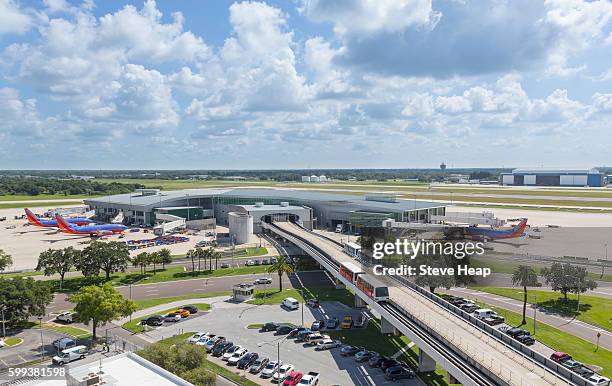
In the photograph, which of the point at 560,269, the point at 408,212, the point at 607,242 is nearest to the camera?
the point at 560,269

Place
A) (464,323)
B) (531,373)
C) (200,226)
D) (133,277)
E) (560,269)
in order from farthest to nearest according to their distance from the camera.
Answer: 1. (200,226)
2. (133,277)
3. (560,269)
4. (464,323)
5. (531,373)

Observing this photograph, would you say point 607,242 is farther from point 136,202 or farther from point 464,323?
point 136,202

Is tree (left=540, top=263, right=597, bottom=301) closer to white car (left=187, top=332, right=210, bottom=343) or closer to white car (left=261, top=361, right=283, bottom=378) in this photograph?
white car (left=261, top=361, right=283, bottom=378)

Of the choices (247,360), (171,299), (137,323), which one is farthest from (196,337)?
(171,299)

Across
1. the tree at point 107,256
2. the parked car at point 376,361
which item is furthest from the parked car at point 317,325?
the tree at point 107,256

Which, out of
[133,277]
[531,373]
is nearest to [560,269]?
[531,373]

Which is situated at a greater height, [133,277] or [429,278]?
[429,278]
